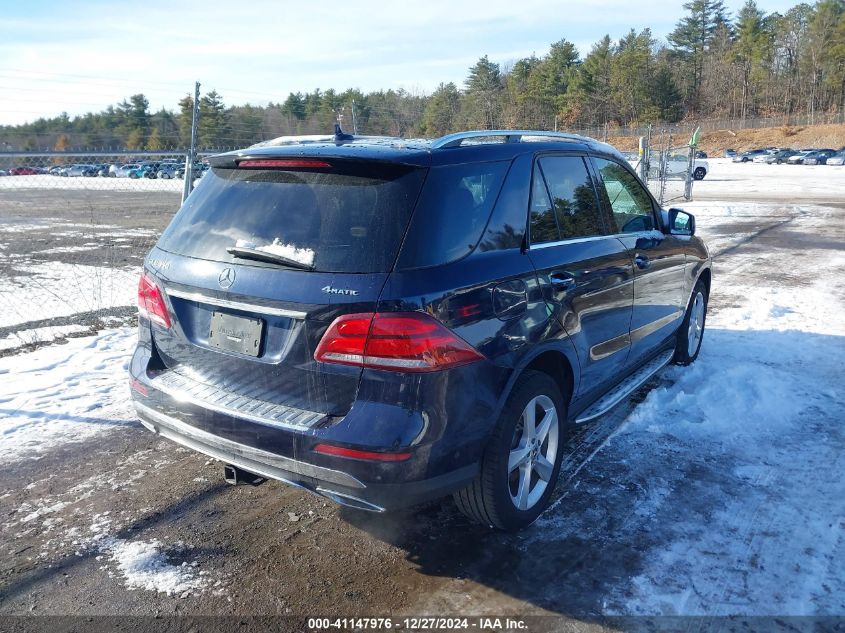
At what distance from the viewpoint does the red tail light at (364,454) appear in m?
2.71

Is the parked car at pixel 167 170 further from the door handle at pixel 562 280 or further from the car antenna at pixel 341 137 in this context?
the door handle at pixel 562 280

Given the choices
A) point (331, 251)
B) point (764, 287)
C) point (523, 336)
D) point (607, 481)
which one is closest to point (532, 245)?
point (523, 336)

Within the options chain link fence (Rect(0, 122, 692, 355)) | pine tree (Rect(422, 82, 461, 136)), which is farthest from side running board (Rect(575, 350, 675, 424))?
pine tree (Rect(422, 82, 461, 136))

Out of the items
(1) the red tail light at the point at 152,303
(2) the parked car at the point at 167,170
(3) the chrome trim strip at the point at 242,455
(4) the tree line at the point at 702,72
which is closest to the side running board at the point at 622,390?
(3) the chrome trim strip at the point at 242,455

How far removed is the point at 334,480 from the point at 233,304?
88 cm

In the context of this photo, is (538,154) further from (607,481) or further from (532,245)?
(607,481)

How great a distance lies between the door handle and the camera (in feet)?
11.5

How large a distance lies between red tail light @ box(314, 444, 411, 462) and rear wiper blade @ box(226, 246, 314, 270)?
29.4 inches

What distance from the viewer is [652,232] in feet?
16.2

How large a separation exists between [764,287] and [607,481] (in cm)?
625

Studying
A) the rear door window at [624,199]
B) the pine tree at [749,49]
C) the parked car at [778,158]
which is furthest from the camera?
the pine tree at [749,49]

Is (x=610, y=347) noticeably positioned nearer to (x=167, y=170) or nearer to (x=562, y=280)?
(x=562, y=280)

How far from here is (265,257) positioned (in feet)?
9.87

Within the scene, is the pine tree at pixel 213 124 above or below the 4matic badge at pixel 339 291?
above
